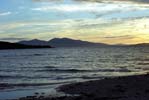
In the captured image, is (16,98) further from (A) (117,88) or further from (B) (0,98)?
(A) (117,88)

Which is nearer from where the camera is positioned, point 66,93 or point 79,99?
point 79,99

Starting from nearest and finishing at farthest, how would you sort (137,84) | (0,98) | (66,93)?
1. (0,98)
2. (66,93)
3. (137,84)

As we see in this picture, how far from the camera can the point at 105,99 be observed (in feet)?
66.7

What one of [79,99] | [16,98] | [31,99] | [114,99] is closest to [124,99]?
[114,99]

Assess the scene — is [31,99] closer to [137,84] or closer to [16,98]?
[16,98]

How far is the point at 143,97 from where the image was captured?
19.6 metres

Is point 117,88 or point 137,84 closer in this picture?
point 117,88

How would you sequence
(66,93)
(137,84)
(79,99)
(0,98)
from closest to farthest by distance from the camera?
1. (79,99)
2. (0,98)
3. (66,93)
4. (137,84)

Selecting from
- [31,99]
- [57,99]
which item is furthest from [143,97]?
[31,99]

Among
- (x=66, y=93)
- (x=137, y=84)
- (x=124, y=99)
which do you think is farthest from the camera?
(x=137, y=84)

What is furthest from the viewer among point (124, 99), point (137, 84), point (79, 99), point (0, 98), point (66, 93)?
point (137, 84)

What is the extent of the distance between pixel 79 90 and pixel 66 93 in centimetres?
116

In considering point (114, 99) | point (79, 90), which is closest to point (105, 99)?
point (114, 99)

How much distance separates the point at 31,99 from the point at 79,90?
15.5 ft
